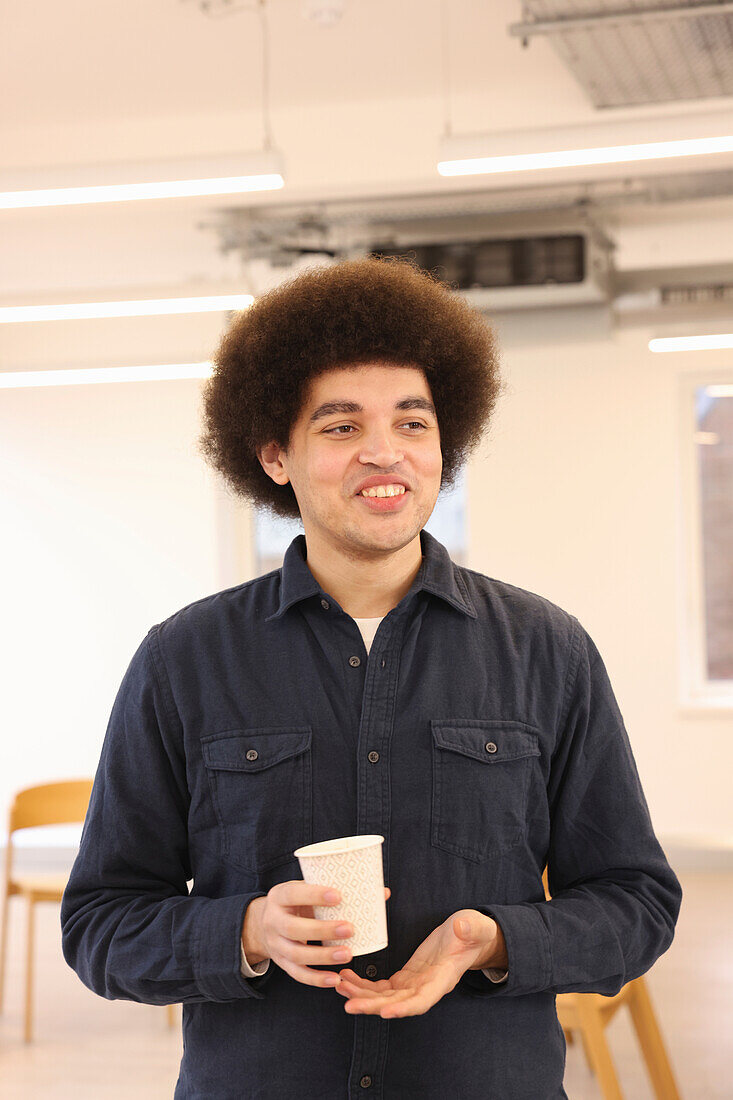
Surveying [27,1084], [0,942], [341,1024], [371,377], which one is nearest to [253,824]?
[341,1024]

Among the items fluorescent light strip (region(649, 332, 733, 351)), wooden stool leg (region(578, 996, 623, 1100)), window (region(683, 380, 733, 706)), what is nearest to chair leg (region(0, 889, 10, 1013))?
wooden stool leg (region(578, 996, 623, 1100))

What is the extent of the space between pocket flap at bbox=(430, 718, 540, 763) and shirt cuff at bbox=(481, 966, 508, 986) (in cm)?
23

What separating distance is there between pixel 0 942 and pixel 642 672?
3657 millimetres

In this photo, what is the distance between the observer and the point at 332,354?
1.43 m

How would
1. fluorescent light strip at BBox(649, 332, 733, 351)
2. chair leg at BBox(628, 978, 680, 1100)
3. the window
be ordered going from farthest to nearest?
the window, fluorescent light strip at BBox(649, 332, 733, 351), chair leg at BBox(628, 978, 680, 1100)

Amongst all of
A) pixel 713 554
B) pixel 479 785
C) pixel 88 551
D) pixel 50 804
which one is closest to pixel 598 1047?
pixel 479 785

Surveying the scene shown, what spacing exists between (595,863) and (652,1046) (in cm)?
181

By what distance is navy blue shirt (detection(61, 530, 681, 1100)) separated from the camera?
49.6 inches

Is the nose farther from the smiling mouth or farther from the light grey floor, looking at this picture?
the light grey floor

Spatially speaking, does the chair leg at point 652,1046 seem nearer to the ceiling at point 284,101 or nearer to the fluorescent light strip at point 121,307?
the fluorescent light strip at point 121,307

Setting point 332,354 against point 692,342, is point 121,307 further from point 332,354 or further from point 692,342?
point 332,354

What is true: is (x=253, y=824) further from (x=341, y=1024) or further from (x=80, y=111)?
(x=80, y=111)

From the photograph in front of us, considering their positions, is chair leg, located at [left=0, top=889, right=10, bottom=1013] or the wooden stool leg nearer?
the wooden stool leg

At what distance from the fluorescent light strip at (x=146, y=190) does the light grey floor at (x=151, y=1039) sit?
9.68ft
